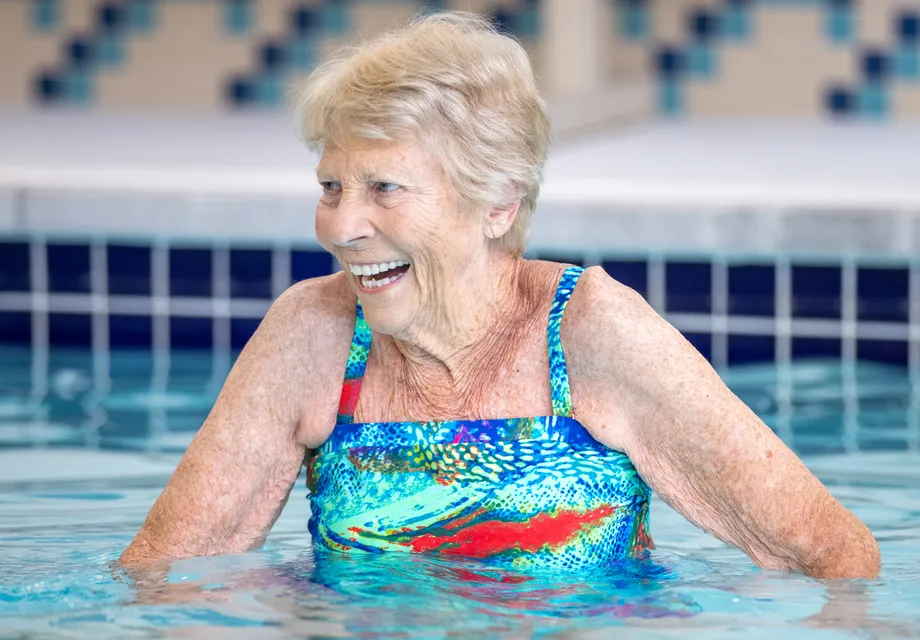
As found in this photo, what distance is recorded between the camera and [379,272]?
8.15 ft

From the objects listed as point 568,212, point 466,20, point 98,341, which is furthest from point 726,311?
point 466,20

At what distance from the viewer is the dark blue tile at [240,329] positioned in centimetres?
539

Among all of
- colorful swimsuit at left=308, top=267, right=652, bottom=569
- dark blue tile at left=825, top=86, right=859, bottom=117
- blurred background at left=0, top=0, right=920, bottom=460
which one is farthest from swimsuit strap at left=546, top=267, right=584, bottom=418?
dark blue tile at left=825, top=86, right=859, bottom=117

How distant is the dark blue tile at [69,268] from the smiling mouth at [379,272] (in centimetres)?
332

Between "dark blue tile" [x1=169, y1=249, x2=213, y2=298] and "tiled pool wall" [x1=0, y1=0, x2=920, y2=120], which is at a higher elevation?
"tiled pool wall" [x1=0, y1=0, x2=920, y2=120]

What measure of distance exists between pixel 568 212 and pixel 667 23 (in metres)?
2.56

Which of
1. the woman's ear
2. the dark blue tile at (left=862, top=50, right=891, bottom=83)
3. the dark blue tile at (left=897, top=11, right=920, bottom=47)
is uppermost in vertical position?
the dark blue tile at (left=897, top=11, right=920, bottom=47)

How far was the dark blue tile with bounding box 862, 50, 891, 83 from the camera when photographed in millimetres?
7047

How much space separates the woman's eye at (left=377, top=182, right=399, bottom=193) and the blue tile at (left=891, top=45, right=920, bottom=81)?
5.16 metres

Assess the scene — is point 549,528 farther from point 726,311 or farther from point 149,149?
point 149,149

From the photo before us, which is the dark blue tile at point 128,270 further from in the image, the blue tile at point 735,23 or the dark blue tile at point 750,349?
the blue tile at point 735,23

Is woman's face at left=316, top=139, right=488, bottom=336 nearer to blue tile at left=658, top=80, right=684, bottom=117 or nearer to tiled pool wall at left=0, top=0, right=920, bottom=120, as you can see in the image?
tiled pool wall at left=0, top=0, right=920, bottom=120

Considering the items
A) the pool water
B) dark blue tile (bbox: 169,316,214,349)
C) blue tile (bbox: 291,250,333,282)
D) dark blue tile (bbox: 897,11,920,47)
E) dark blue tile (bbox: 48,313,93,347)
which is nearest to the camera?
Answer: the pool water

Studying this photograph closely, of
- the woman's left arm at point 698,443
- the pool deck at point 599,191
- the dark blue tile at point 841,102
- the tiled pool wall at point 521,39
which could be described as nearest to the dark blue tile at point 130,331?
the pool deck at point 599,191
